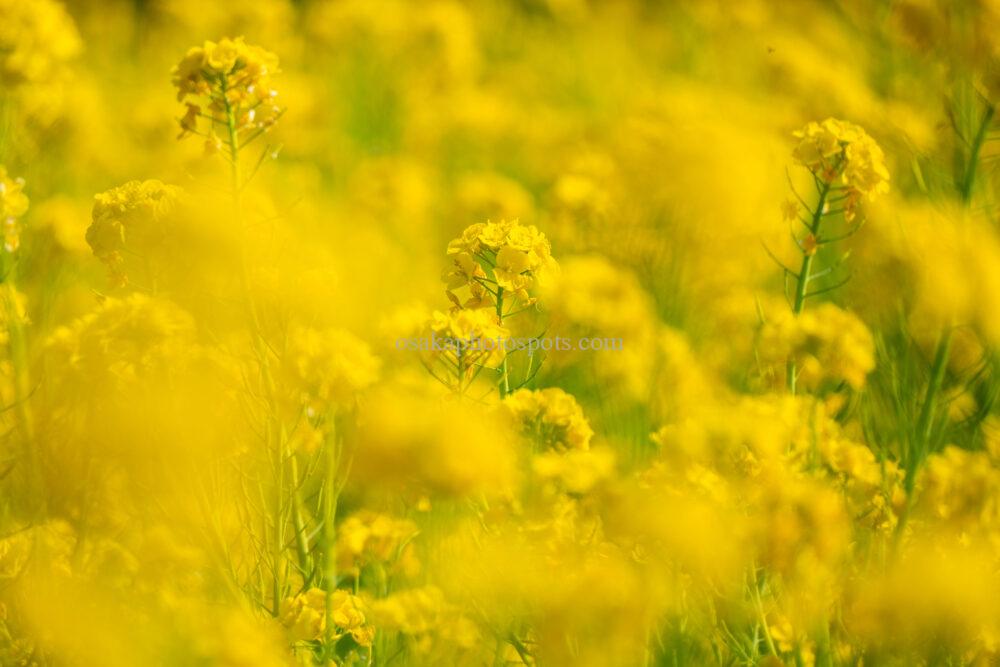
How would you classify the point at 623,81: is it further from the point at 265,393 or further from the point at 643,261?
the point at 265,393

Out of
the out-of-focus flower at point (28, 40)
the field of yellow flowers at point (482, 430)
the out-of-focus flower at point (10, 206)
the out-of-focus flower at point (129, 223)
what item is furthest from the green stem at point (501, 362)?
the out-of-focus flower at point (28, 40)

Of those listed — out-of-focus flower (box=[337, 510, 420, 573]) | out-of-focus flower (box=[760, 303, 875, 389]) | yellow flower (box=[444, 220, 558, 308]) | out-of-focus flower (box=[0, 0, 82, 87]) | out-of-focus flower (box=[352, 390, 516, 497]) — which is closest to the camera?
out-of-focus flower (box=[352, 390, 516, 497])

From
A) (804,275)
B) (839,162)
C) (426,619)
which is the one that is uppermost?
(839,162)

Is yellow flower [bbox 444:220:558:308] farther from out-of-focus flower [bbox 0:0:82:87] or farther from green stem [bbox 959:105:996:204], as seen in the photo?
out-of-focus flower [bbox 0:0:82:87]

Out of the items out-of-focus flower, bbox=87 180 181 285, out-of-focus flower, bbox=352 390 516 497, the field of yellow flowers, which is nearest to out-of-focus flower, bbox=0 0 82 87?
the field of yellow flowers

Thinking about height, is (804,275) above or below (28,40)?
below

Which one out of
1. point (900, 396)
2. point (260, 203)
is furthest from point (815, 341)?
point (260, 203)

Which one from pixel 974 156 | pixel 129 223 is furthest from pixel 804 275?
pixel 129 223

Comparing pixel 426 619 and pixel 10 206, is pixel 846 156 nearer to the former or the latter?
pixel 426 619

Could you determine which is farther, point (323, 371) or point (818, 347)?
point (818, 347)

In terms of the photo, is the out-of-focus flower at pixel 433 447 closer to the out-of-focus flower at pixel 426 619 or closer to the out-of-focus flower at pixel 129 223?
the out-of-focus flower at pixel 426 619

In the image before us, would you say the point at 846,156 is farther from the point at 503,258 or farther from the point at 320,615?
the point at 320,615

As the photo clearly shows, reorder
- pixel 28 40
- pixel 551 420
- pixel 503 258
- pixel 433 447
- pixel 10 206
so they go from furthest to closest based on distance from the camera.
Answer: pixel 28 40, pixel 10 206, pixel 551 420, pixel 503 258, pixel 433 447

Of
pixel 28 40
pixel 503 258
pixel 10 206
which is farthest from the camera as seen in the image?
pixel 28 40
